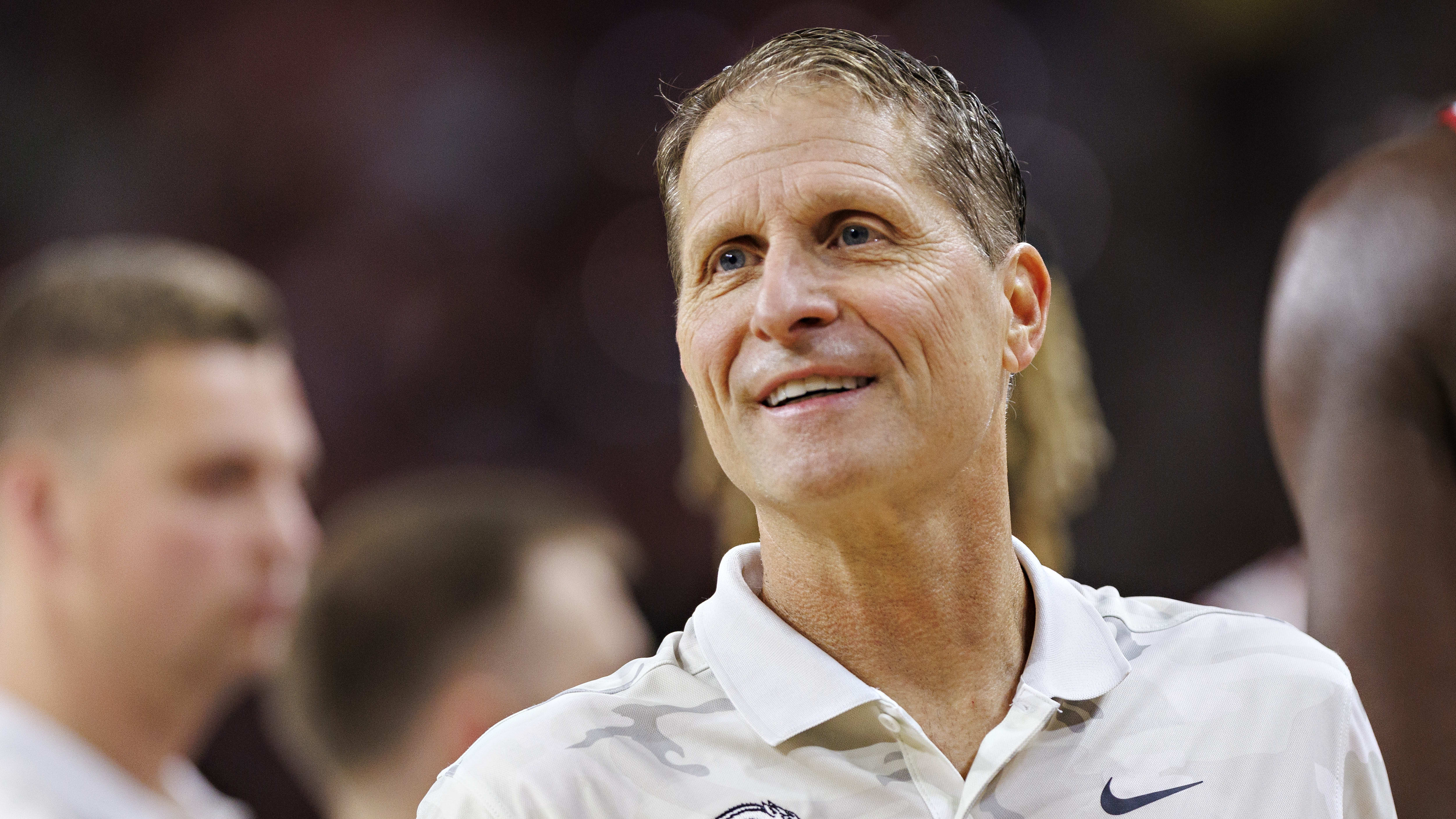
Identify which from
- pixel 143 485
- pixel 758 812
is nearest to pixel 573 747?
pixel 758 812

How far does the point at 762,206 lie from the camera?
148 cm

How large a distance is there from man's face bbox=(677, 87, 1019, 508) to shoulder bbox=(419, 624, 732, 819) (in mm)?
239

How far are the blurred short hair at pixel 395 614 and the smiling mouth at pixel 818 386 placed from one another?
176 centimetres

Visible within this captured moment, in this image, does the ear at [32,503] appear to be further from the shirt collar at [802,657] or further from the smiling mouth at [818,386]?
the smiling mouth at [818,386]

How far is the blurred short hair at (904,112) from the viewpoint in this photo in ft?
5.10

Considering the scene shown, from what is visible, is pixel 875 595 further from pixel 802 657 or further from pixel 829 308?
pixel 829 308

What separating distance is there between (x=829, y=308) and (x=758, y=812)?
1.74 ft

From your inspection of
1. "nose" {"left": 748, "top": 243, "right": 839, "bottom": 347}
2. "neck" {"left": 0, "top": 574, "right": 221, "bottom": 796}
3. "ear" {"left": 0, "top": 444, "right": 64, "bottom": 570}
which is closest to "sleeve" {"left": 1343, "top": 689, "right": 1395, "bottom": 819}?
"nose" {"left": 748, "top": 243, "right": 839, "bottom": 347}

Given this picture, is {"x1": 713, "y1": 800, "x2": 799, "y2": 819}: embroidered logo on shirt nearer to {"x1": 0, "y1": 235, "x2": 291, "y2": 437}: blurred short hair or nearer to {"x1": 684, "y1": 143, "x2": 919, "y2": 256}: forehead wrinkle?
{"x1": 684, "y1": 143, "x2": 919, "y2": 256}: forehead wrinkle

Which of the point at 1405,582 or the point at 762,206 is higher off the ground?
the point at 762,206

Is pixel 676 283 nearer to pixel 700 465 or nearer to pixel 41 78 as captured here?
pixel 700 465

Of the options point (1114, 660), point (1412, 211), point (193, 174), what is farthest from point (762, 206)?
point (193, 174)

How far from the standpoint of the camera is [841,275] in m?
1.47

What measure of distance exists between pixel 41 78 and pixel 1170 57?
16.6 ft
